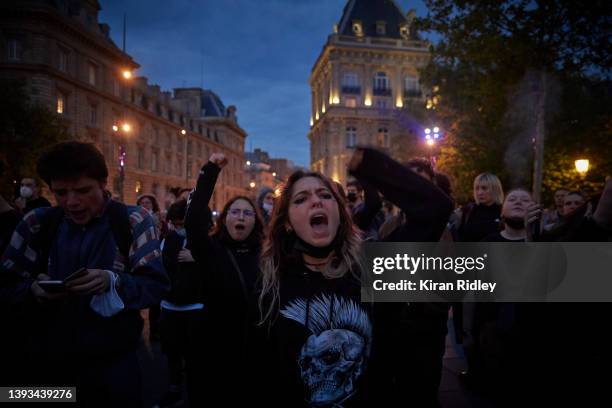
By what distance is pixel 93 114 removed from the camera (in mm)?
35531

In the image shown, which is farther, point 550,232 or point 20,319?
point 550,232

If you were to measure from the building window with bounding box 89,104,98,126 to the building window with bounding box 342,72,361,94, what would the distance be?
30.9m

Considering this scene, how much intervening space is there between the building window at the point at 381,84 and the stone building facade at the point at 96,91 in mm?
27832

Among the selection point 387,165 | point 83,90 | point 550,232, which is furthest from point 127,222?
point 83,90

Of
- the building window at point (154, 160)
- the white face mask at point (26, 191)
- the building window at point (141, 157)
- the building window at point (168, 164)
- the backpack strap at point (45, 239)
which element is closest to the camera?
the backpack strap at point (45, 239)

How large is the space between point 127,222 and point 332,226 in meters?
1.41

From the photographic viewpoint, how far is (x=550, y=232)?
10.2 ft

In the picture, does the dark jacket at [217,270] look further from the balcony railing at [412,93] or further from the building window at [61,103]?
the balcony railing at [412,93]

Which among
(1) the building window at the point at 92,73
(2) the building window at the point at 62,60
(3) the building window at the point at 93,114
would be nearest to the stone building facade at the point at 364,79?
(3) the building window at the point at 93,114

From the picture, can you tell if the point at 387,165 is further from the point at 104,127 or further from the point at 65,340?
the point at 104,127

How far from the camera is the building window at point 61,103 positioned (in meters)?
31.0

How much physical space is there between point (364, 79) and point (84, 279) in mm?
53350

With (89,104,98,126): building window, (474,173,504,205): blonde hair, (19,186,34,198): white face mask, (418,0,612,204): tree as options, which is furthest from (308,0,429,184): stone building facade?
(474,173,504,205): blonde hair

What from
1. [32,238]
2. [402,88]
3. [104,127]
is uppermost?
[402,88]
